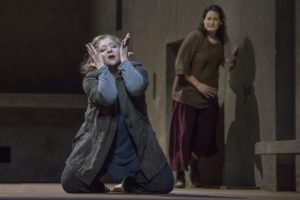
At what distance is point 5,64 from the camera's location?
12594mm

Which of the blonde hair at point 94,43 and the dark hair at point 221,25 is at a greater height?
the dark hair at point 221,25

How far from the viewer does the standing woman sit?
7.93 m

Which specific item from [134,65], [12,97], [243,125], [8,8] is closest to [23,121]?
[12,97]

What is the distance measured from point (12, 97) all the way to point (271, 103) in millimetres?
5324

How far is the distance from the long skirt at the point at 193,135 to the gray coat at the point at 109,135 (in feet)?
6.64

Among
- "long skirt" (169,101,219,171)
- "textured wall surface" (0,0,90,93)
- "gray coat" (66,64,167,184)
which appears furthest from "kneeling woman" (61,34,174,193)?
"textured wall surface" (0,0,90,93)

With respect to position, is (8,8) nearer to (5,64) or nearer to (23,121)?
(5,64)

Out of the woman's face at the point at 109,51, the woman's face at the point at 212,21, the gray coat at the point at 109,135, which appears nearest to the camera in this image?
the gray coat at the point at 109,135

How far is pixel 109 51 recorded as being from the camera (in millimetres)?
6012

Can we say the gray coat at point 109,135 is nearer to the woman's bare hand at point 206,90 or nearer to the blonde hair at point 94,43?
the blonde hair at point 94,43

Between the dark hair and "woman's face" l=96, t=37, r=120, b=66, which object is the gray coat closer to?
"woman's face" l=96, t=37, r=120, b=66

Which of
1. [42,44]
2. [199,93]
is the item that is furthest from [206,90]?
[42,44]

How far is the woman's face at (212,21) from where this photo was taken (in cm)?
782

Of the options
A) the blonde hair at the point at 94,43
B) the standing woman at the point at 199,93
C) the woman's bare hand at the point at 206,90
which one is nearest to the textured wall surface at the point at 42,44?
the standing woman at the point at 199,93
